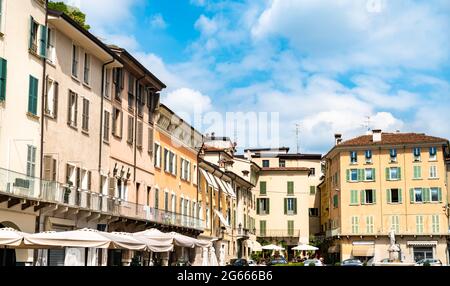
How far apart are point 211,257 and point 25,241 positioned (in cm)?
2153

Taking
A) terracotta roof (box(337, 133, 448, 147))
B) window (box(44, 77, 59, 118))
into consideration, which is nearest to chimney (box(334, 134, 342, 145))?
terracotta roof (box(337, 133, 448, 147))

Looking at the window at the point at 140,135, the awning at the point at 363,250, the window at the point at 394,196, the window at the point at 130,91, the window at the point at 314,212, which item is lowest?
→ the awning at the point at 363,250

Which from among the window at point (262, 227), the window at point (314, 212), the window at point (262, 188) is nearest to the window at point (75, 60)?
the window at point (262, 188)

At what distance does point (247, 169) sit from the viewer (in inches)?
3319

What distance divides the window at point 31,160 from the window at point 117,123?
9.97 metres

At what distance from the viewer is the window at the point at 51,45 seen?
2949 cm

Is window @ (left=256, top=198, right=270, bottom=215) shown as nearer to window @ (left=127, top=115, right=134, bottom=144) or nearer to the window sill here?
window @ (left=127, top=115, right=134, bottom=144)

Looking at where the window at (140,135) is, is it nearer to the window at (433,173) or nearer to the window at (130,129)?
the window at (130,129)

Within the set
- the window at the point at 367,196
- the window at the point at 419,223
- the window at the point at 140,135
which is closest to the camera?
the window at the point at 140,135

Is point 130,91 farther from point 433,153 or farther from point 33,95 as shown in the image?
point 433,153

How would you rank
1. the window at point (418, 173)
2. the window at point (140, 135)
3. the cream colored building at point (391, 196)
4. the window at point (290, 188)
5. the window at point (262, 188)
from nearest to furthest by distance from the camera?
the window at point (140, 135) < the cream colored building at point (391, 196) < the window at point (418, 173) < the window at point (290, 188) < the window at point (262, 188)

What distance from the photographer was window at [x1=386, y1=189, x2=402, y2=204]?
77750mm

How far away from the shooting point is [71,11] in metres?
36.7
